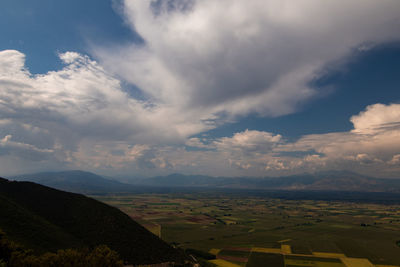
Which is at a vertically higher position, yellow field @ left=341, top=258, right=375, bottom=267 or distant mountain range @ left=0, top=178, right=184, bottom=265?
distant mountain range @ left=0, top=178, right=184, bottom=265

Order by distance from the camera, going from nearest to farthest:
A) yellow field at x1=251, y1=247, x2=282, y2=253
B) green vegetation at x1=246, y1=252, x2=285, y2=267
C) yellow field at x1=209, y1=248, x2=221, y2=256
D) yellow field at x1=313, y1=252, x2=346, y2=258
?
green vegetation at x1=246, y1=252, x2=285, y2=267 < yellow field at x1=313, y1=252, x2=346, y2=258 < yellow field at x1=209, y1=248, x2=221, y2=256 < yellow field at x1=251, y1=247, x2=282, y2=253

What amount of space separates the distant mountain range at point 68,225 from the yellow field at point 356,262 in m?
82.9

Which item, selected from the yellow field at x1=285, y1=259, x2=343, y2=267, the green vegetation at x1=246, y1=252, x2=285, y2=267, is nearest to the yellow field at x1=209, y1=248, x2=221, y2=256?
the green vegetation at x1=246, y1=252, x2=285, y2=267

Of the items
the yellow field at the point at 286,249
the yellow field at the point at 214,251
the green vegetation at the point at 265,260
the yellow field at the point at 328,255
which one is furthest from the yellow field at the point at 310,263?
the yellow field at the point at 214,251

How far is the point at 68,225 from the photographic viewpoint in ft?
343

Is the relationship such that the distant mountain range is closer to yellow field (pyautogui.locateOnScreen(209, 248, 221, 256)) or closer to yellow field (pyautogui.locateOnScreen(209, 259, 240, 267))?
yellow field (pyautogui.locateOnScreen(209, 259, 240, 267))

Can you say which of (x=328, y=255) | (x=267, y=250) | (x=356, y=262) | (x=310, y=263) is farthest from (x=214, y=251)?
(x=356, y=262)

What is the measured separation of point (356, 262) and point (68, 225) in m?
141

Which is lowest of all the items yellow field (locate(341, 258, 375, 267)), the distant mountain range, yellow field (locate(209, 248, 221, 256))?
yellow field (locate(209, 248, 221, 256))

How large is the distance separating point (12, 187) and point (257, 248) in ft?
472

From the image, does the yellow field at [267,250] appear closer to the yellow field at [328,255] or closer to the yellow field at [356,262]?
the yellow field at [328,255]

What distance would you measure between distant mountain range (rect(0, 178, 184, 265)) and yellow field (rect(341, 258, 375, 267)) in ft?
272

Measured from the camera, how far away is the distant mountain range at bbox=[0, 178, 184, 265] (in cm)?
8525

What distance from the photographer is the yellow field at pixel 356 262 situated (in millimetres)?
112625
